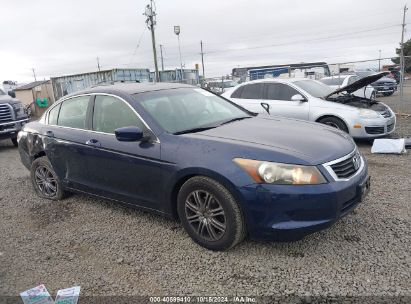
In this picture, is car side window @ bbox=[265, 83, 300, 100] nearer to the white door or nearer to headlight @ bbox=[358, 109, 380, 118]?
the white door

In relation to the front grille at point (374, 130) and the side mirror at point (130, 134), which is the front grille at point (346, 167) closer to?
the side mirror at point (130, 134)

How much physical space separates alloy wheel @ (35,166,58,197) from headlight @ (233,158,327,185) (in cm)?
317

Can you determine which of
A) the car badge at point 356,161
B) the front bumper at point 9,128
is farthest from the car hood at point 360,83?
the front bumper at point 9,128

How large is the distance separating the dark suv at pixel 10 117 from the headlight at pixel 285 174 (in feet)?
29.0

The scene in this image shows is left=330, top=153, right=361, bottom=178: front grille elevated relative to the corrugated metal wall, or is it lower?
lower

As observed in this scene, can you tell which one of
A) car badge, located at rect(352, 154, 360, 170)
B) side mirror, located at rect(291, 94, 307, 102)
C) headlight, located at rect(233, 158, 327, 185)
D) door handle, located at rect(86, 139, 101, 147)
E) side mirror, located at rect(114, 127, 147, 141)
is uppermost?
side mirror, located at rect(114, 127, 147, 141)

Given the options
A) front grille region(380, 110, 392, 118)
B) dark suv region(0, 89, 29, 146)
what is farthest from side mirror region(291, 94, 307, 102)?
dark suv region(0, 89, 29, 146)

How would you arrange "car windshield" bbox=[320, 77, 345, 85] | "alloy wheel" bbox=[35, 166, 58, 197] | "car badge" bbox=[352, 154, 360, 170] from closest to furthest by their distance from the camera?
"car badge" bbox=[352, 154, 360, 170] < "alloy wheel" bbox=[35, 166, 58, 197] < "car windshield" bbox=[320, 77, 345, 85]

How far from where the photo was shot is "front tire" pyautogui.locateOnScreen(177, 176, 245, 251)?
3.10m

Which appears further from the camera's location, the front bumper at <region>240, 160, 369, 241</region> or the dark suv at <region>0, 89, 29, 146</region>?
the dark suv at <region>0, 89, 29, 146</region>

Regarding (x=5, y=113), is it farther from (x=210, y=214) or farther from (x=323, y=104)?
(x=210, y=214)

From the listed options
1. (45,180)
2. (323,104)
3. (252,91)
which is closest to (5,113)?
(45,180)

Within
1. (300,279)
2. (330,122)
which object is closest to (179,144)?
(300,279)

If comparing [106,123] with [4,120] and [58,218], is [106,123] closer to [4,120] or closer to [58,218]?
[58,218]
